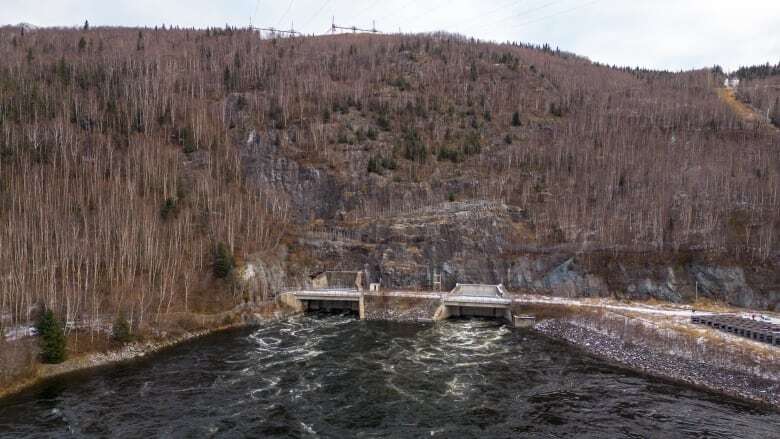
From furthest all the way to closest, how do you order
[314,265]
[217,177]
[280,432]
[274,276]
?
[217,177], [314,265], [274,276], [280,432]

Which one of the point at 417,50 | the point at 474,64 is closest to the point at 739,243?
the point at 474,64

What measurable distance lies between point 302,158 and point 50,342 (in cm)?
6948

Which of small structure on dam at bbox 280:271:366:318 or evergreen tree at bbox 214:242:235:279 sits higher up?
evergreen tree at bbox 214:242:235:279

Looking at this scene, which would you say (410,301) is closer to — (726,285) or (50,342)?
Answer: (50,342)

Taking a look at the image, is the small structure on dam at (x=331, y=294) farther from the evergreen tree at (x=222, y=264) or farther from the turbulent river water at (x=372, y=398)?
the turbulent river water at (x=372, y=398)

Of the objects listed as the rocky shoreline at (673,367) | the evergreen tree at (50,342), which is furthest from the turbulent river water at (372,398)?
the evergreen tree at (50,342)

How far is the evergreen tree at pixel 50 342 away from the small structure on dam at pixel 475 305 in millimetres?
44208

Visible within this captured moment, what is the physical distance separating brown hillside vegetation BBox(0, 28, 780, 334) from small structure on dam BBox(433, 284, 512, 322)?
56.6ft

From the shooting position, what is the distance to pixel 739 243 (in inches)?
2734

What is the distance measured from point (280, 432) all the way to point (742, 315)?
5622 cm

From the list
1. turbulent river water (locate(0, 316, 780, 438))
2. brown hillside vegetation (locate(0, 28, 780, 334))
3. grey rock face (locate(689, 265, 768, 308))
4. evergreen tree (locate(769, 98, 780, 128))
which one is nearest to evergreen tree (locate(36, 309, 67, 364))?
turbulent river water (locate(0, 316, 780, 438))

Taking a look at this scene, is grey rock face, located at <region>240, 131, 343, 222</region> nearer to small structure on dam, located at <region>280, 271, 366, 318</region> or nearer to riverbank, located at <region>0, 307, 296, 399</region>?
small structure on dam, located at <region>280, 271, 366, 318</region>

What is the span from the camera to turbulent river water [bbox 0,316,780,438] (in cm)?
3361

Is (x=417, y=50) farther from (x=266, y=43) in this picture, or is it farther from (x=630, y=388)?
(x=630, y=388)
